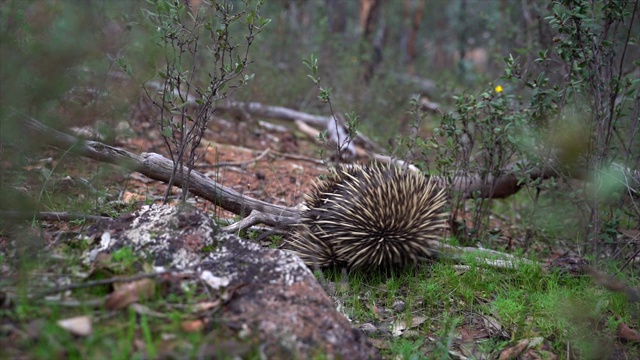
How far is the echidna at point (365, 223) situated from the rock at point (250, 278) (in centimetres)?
119

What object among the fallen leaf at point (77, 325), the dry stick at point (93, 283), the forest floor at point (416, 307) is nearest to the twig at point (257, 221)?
the forest floor at point (416, 307)

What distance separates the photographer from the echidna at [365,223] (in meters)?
4.79

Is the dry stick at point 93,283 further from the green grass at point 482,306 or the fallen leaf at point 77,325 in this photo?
the green grass at point 482,306

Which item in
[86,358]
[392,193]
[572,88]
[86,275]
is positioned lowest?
[86,358]

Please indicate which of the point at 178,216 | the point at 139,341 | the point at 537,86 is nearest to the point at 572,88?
the point at 537,86

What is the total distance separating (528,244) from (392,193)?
6.45 feet

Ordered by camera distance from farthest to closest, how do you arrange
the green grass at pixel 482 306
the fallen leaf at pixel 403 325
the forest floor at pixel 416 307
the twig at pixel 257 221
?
the twig at pixel 257 221 < the fallen leaf at pixel 403 325 < the green grass at pixel 482 306 < the forest floor at pixel 416 307

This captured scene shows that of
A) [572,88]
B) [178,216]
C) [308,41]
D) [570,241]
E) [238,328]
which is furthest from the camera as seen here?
[308,41]

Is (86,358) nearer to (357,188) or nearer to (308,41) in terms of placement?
(357,188)

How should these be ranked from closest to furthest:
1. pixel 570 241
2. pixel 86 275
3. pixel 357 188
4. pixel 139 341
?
pixel 139 341 → pixel 86 275 → pixel 357 188 → pixel 570 241

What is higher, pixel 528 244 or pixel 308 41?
pixel 308 41

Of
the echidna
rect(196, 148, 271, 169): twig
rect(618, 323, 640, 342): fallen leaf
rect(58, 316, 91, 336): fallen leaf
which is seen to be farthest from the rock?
rect(196, 148, 271, 169): twig

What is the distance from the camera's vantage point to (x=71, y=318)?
2.78 meters

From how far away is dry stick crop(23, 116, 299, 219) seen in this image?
4.64 m
